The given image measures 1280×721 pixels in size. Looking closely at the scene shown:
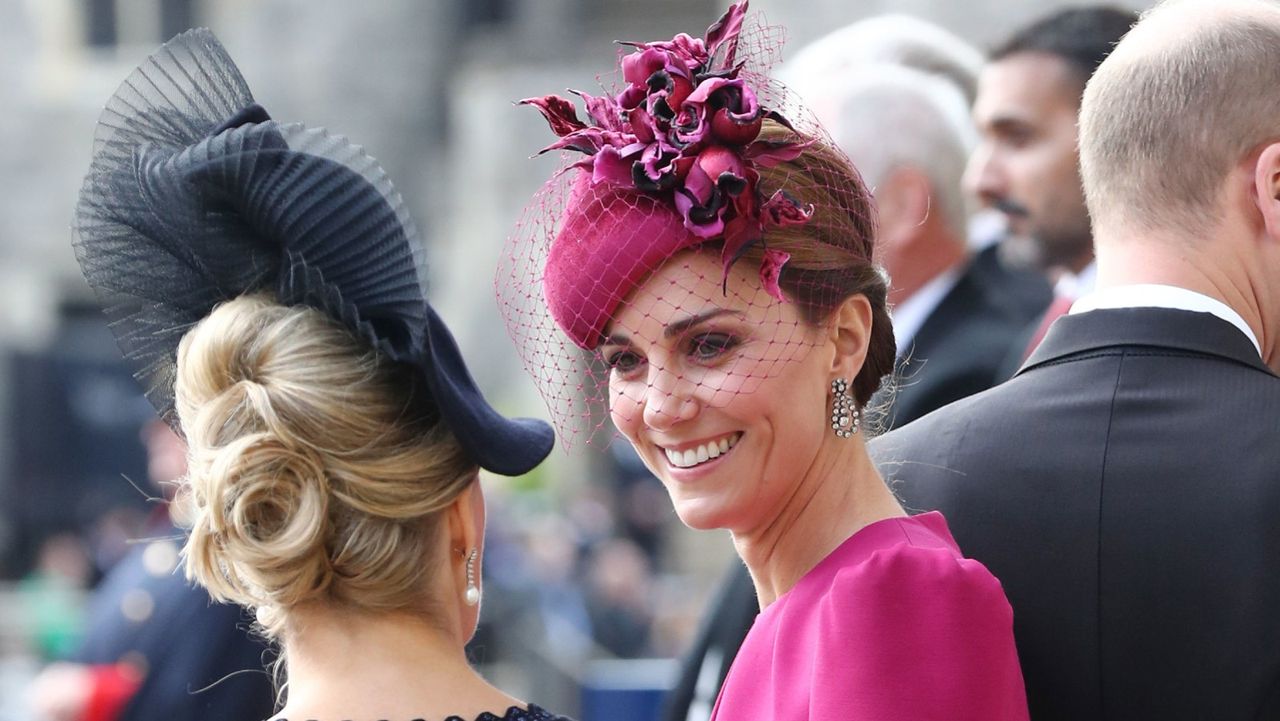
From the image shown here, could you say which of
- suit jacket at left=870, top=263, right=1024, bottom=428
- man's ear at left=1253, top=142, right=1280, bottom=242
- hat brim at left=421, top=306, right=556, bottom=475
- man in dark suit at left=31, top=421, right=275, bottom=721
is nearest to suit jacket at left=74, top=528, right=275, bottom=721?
man in dark suit at left=31, top=421, right=275, bottom=721

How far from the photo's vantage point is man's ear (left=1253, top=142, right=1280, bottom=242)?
2.27 meters

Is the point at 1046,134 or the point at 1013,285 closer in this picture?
the point at 1046,134

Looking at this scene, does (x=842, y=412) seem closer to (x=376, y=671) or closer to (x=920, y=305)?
(x=376, y=671)

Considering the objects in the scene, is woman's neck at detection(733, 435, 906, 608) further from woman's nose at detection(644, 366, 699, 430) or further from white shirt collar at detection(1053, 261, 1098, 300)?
white shirt collar at detection(1053, 261, 1098, 300)

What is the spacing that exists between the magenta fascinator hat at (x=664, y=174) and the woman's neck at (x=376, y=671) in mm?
455

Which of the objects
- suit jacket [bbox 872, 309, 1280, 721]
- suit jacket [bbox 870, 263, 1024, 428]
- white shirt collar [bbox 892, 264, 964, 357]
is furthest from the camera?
white shirt collar [bbox 892, 264, 964, 357]

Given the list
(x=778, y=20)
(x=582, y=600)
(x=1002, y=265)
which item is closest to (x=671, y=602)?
(x=582, y=600)

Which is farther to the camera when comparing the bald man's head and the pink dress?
the bald man's head

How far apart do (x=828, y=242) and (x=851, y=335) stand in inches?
5.4

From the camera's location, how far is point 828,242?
2266mm

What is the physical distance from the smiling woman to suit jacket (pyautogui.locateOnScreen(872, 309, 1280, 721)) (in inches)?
5.6

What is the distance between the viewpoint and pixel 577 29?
58.8 feet

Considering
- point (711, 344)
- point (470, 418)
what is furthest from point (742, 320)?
point (470, 418)

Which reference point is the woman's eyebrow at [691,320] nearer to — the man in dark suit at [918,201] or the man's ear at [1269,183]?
the man's ear at [1269,183]
